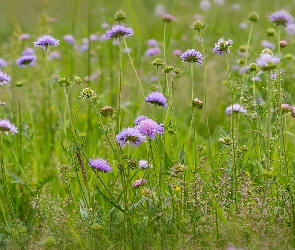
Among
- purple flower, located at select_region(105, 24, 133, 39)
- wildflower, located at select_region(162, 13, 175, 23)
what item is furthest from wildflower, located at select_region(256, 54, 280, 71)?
wildflower, located at select_region(162, 13, 175, 23)

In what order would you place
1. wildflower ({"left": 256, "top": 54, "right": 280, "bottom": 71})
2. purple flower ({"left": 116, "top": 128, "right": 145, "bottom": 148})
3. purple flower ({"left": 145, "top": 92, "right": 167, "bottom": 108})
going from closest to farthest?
1. wildflower ({"left": 256, "top": 54, "right": 280, "bottom": 71})
2. purple flower ({"left": 116, "top": 128, "right": 145, "bottom": 148})
3. purple flower ({"left": 145, "top": 92, "right": 167, "bottom": 108})

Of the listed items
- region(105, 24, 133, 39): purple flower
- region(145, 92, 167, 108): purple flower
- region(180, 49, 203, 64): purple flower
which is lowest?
region(145, 92, 167, 108): purple flower

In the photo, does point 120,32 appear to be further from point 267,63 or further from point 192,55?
point 267,63

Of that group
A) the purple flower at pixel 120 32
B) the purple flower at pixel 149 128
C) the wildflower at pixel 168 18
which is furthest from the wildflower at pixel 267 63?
the wildflower at pixel 168 18

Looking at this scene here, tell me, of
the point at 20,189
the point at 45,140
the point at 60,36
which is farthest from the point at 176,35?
the point at 20,189

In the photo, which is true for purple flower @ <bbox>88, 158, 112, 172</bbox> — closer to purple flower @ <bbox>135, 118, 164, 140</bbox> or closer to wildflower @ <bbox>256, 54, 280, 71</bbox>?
purple flower @ <bbox>135, 118, 164, 140</bbox>

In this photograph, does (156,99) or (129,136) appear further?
(156,99)

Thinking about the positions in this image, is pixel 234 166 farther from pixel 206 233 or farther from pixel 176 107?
pixel 176 107

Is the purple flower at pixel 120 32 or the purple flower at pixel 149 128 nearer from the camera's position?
the purple flower at pixel 149 128

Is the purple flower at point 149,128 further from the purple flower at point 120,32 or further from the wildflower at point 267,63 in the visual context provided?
the wildflower at point 267,63

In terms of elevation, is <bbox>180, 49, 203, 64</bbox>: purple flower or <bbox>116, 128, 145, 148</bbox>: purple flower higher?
<bbox>180, 49, 203, 64</bbox>: purple flower

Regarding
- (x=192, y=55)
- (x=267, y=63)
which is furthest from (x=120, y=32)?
(x=267, y=63)

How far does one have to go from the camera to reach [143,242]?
5.56ft

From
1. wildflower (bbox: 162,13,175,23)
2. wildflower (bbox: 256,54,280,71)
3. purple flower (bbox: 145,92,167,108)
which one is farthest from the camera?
wildflower (bbox: 162,13,175,23)
